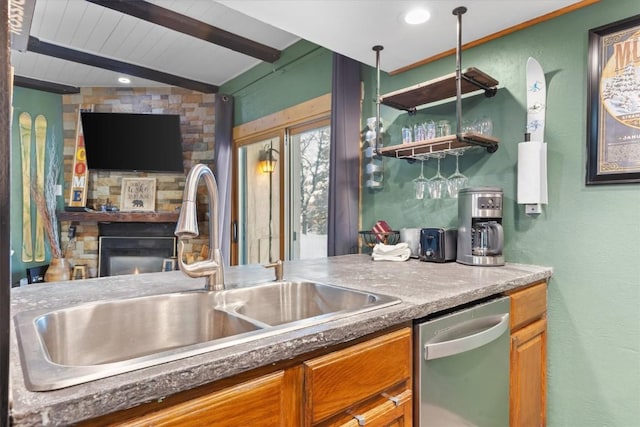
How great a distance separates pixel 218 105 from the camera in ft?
13.7

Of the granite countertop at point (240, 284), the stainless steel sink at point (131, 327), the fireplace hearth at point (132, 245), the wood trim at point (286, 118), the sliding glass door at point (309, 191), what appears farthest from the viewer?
the fireplace hearth at point (132, 245)

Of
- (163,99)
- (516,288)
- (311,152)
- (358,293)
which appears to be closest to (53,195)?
(163,99)

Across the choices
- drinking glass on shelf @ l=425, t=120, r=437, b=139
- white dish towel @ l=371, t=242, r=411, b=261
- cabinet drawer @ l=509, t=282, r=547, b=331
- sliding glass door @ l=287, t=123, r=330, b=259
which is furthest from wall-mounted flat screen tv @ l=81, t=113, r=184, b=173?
cabinet drawer @ l=509, t=282, r=547, b=331

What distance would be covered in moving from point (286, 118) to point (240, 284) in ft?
7.54

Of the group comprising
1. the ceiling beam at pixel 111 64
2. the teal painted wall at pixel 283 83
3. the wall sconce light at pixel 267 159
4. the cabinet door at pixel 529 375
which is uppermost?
the ceiling beam at pixel 111 64

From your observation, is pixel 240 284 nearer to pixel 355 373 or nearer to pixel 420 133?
pixel 355 373

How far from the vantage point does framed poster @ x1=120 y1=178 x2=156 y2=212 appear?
4602 millimetres


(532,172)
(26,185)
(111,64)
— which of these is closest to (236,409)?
(532,172)

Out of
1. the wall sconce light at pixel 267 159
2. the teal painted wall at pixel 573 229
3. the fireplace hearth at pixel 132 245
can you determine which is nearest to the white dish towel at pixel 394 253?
the teal painted wall at pixel 573 229

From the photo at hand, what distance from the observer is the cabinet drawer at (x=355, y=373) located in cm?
81

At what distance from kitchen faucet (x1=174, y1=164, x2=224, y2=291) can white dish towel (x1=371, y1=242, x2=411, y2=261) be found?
1040 millimetres

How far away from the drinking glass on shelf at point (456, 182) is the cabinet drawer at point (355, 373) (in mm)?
1190

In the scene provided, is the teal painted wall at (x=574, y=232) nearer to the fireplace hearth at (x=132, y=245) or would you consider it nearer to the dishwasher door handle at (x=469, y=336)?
the dishwasher door handle at (x=469, y=336)

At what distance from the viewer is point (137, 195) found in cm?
462
